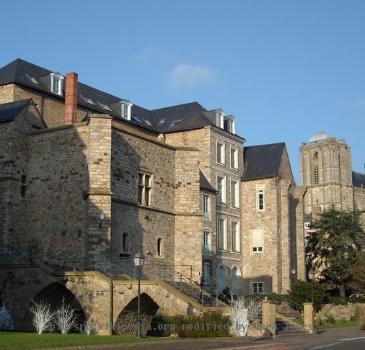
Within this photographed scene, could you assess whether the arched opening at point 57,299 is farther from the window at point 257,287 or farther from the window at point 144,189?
the window at point 257,287

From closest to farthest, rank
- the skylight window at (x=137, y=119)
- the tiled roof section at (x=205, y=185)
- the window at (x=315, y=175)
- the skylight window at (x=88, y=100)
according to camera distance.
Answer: the skylight window at (x=88, y=100)
the tiled roof section at (x=205, y=185)
the skylight window at (x=137, y=119)
the window at (x=315, y=175)

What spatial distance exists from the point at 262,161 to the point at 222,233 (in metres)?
8.45

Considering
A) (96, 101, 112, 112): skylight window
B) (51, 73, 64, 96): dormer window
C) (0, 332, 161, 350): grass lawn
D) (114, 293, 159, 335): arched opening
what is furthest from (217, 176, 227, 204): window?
(0, 332, 161, 350): grass lawn

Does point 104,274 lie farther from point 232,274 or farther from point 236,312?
point 232,274

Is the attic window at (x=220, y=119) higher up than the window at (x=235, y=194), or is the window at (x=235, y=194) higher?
the attic window at (x=220, y=119)

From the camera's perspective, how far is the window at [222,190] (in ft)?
175

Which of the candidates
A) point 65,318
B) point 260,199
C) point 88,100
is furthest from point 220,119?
point 65,318

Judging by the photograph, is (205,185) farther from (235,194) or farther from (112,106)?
(112,106)

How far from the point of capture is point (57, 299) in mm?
30906

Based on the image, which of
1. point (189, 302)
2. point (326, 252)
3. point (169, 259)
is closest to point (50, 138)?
point (169, 259)

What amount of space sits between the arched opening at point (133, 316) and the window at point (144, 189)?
664cm

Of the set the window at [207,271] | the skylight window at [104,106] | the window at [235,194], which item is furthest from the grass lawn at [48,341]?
the window at [235,194]

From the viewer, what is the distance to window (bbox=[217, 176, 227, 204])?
53.2m

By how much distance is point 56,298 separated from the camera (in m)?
30.9
